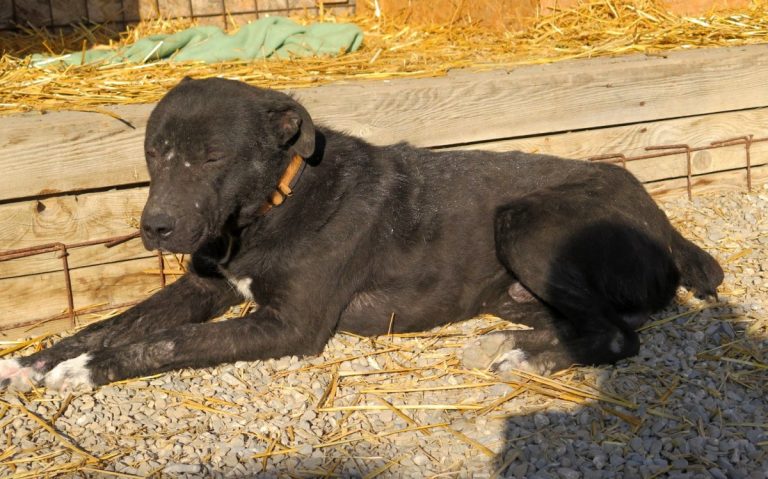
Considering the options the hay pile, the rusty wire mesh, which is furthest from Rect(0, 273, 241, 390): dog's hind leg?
the hay pile

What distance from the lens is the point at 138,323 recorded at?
177 inches

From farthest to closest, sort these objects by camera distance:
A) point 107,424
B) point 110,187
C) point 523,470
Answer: point 110,187 < point 107,424 < point 523,470

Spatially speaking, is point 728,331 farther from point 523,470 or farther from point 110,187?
point 110,187

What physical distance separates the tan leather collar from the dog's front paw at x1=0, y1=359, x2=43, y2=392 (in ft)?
4.08

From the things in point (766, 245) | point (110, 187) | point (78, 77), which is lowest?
point (766, 245)

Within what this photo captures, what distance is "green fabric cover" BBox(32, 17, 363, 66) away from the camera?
6.12 metres

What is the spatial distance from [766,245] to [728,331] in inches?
50.9

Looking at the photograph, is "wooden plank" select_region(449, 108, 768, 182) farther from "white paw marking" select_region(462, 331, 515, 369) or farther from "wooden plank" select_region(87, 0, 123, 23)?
"wooden plank" select_region(87, 0, 123, 23)

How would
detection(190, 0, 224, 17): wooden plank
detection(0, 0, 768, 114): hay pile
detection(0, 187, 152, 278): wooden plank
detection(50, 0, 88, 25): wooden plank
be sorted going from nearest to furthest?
detection(0, 187, 152, 278): wooden plank → detection(0, 0, 768, 114): hay pile → detection(50, 0, 88, 25): wooden plank → detection(190, 0, 224, 17): wooden plank

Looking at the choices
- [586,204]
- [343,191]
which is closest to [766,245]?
[586,204]

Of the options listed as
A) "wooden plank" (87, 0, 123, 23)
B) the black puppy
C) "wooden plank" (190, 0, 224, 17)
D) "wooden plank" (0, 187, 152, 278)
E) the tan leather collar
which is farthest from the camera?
"wooden plank" (190, 0, 224, 17)

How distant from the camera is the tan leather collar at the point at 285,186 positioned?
431 cm

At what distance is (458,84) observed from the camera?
543 cm

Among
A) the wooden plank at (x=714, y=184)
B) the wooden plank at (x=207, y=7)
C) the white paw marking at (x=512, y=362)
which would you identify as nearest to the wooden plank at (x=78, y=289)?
the white paw marking at (x=512, y=362)
